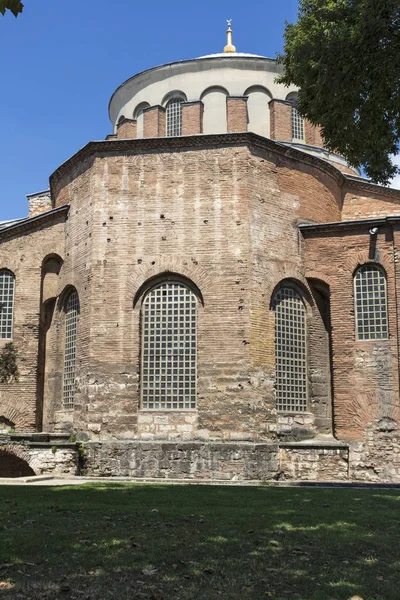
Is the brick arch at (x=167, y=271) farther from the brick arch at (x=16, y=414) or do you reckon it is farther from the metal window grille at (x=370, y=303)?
the brick arch at (x=16, y=414)

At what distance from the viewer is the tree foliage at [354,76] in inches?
375

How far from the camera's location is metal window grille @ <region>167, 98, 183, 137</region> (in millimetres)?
24125

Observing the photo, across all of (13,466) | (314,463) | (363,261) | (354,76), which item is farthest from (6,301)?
(354,76)

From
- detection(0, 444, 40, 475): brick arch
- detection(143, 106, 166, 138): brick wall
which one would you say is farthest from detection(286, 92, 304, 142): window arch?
detection(0, 444, 40, 475): brick arch

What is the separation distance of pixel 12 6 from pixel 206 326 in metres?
13.4

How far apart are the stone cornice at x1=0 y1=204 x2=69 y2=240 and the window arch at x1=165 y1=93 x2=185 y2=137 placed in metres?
6.75

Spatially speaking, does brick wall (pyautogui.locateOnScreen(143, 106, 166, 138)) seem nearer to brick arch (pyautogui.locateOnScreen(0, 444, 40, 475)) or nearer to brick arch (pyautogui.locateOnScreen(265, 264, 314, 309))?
brick arch (pyautogui.locateOnScreen(265, 264, 314, 309))

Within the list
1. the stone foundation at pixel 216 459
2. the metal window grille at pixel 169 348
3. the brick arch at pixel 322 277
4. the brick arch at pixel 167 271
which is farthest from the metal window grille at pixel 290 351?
the metal window grille at pixel 169 348

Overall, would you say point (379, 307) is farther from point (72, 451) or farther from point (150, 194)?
point (72, 451)

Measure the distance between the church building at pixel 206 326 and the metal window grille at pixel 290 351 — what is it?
0.15 ft

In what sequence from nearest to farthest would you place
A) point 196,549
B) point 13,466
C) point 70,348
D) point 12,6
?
1. point 12,6
2. point 196,549
3. point 13,466
4. point 70,348

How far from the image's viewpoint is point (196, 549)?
19.7 feet

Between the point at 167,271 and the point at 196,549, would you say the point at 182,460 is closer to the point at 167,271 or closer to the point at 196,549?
the point at 167,271

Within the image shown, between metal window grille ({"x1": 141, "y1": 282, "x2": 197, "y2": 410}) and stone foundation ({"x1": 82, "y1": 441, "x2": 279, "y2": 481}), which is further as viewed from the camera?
metal window grille ({"x1": 141, "y1": 282, "x2": 197, "y2": 410})
